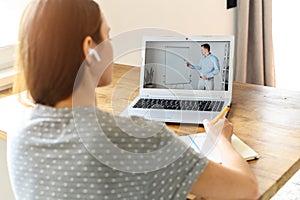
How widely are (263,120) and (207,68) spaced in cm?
24

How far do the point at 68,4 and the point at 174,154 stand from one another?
345 millimetres

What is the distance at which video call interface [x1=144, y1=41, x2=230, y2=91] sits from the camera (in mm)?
1632

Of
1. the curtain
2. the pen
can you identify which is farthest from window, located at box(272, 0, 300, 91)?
the pen

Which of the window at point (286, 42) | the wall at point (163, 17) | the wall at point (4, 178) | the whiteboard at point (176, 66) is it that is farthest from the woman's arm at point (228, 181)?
the window at point (286, 42)

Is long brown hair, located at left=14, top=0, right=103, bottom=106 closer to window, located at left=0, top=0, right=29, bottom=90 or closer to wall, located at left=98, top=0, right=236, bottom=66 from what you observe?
wall, located at left=98, top=0, right=236, bottom=66

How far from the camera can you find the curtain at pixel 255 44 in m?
2.98

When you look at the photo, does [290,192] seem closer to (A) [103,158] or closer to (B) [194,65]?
(B) [194,65]

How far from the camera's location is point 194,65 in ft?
5.33

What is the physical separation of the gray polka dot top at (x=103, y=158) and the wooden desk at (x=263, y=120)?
0.85 feet

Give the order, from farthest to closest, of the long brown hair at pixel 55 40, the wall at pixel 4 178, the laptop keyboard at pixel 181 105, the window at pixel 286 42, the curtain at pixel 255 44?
the window at pixel 286 42
the curtain at pixel 255 44
the wall at pixel 4 178
the laptop keyboard at pixel 181 105
the long brown hair at pixel 55 40

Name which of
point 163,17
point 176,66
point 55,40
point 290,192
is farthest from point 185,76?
point 290,192

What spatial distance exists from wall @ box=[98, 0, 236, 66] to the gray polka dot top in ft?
2.21

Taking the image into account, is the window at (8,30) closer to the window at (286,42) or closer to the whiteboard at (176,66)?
the whiteboard at (176,66)

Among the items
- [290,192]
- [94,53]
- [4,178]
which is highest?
[94,53]
